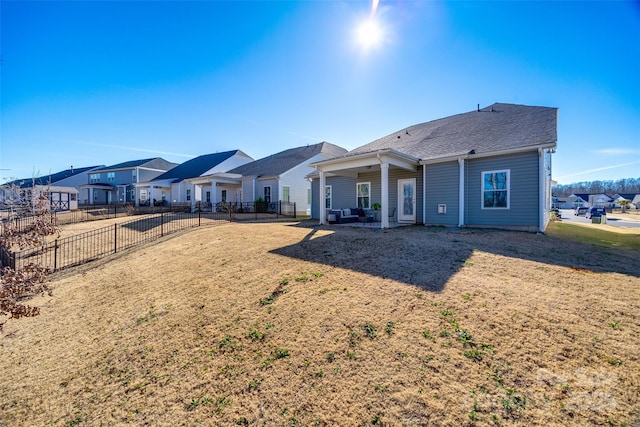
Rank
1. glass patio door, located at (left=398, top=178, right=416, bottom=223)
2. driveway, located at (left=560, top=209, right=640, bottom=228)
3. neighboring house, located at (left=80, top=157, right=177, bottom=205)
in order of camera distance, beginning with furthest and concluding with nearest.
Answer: neighboring house, located at (left=80, top=157, right=177, bottom=205), driveway, located at (left=560, top=209, right=640, bottom=228), glass patio door, located at (left=398, top=178, right=416, bottom=223)

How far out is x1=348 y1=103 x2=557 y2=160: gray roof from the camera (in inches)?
414

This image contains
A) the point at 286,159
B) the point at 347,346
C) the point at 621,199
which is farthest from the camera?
the point at 621,199

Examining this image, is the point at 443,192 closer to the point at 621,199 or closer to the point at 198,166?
the point at 198,166

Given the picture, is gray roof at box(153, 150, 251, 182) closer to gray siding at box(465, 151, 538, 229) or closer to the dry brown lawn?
the dry brown lawn

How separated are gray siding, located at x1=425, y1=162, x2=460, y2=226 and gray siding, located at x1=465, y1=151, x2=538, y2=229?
1.42ft

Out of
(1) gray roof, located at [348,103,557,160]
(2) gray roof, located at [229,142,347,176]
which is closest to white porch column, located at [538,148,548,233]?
(1) gray roof, located at [348,103,557,160]

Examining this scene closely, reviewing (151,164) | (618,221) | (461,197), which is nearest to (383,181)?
(461,197)

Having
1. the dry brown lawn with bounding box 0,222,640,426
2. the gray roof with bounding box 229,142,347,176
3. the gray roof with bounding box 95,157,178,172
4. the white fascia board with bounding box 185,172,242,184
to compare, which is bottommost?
the dry brown lawn with bounding box 0,222,640,426

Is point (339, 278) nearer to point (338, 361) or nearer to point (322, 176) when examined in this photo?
point (338, 361)

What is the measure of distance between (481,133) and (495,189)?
3.42 metres

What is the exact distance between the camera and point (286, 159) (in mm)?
25844

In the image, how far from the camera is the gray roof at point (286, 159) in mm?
23639

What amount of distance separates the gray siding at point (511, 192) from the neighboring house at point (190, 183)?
2390 centimetres

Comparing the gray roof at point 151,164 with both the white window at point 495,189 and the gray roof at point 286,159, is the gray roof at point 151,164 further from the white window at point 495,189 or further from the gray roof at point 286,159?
the white window at point 495,189
